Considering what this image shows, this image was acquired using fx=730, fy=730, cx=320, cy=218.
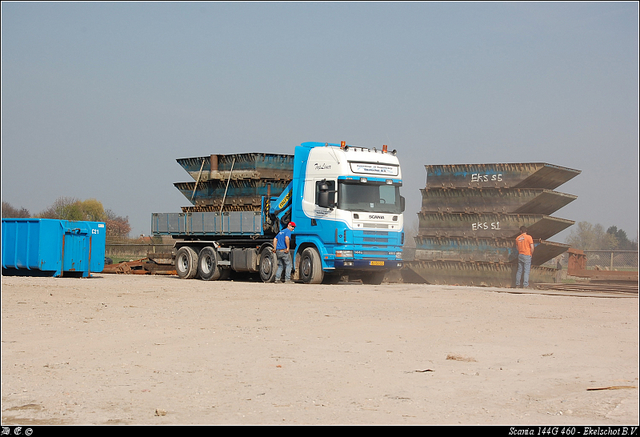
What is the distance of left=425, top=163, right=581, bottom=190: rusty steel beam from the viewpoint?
2447 cm

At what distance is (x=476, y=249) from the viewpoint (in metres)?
25.2

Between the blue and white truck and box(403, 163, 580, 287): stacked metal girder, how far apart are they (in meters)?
3.52

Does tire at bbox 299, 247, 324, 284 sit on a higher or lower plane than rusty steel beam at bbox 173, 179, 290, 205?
lower

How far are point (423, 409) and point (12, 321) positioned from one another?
798cm

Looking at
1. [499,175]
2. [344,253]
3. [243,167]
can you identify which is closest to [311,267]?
[344,253]

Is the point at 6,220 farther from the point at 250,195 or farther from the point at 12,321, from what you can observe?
the point at 12,321

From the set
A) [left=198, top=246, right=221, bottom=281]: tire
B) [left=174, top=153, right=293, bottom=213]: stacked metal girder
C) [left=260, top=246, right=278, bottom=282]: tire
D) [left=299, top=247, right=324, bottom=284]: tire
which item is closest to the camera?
[left=299, top=247, right=324, bottom=284]: tire

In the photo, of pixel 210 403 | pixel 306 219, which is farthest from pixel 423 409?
pixel 306 219

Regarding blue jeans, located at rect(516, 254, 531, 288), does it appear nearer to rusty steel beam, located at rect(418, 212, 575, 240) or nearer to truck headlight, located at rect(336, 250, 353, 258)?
rusty steel beam, located at rect(418, 212, 575, 240)

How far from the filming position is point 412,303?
1573 cm

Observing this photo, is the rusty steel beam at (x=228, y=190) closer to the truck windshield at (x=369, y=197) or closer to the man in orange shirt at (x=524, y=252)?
the truck windshield at (x=369, y=197)

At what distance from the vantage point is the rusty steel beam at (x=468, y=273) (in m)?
24.5

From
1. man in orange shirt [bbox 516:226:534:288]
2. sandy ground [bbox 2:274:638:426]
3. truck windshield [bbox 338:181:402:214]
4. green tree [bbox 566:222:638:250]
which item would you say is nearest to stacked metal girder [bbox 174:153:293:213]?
truck windshield [bbox 338:181:402:214]

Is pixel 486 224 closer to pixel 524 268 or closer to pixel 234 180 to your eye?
pixel 524 268
